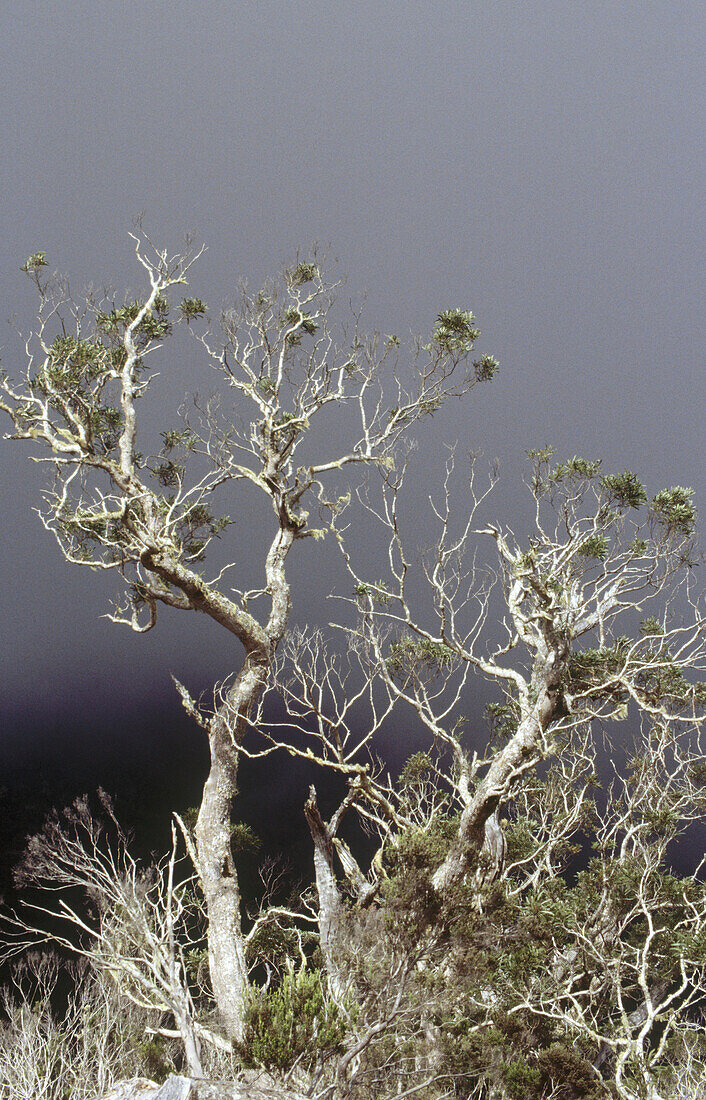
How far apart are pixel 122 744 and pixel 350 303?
54.4ft

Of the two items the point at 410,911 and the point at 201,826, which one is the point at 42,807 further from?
the point at 410,911

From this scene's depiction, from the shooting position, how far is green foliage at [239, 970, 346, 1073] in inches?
191

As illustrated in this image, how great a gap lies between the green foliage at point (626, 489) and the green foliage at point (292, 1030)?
20.4 ft

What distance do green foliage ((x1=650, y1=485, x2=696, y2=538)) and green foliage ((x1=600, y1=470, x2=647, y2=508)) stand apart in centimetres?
21

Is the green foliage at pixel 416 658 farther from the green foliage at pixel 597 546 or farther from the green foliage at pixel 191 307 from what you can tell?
the green foliage at pixel 191 307

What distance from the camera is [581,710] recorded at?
715 cm

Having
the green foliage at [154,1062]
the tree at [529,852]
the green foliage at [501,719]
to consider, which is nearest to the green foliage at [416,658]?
the tree at [529,852]

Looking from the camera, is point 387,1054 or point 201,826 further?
point 201,826

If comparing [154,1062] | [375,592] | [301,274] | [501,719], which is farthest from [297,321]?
[154,1062]

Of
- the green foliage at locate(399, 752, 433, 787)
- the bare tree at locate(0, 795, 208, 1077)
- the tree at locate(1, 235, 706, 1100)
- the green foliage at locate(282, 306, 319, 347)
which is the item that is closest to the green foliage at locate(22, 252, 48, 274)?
the tree at locate(1, 235, 706, 1100)

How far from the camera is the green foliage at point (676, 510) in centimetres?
753

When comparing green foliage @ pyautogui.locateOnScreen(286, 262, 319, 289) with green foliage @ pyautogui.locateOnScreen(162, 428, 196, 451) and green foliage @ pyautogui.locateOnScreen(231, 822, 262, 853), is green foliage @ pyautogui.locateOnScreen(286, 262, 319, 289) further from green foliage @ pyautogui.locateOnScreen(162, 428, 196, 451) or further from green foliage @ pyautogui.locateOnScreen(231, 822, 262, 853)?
green foliage @ pyautogui.locateOnScreen(231, 822, 262, 853)

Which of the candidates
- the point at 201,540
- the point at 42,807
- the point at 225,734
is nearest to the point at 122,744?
the point at 42,807

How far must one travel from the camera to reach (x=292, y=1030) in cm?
491
